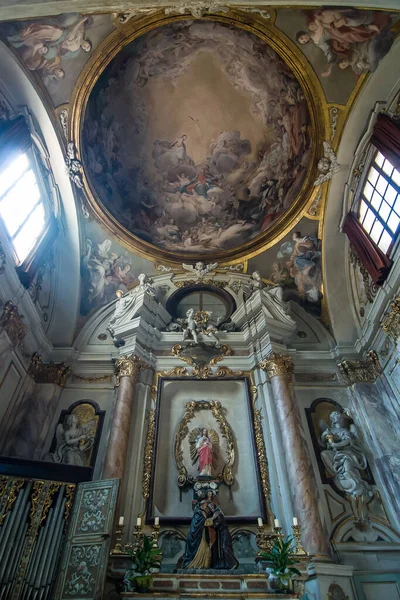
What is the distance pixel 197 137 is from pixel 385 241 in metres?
7.65

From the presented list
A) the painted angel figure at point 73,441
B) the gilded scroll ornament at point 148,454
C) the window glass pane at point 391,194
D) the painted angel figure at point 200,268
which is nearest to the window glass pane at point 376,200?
the window glass pane at point 391,194

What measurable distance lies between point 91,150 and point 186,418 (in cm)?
861

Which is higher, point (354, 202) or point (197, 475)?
point (354, 202)

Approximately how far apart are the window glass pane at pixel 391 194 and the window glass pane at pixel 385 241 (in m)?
0.75

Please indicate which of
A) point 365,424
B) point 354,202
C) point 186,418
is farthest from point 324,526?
point 354,202

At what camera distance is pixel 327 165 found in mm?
11500

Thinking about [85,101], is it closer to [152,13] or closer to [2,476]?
[152,13]

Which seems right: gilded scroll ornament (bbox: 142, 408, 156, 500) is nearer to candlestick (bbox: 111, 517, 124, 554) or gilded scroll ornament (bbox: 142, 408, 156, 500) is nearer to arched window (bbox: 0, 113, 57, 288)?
candlestick (bbox: 111, 517, 124, 554)

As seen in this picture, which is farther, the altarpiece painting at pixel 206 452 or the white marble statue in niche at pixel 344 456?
the white marble statue in niche at pixel 344 456

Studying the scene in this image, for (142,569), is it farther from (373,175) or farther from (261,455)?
(373,175)

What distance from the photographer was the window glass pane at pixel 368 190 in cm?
1030

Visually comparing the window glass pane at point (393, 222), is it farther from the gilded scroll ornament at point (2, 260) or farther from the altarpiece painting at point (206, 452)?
the gilded scroll ornament at point (2, 260)

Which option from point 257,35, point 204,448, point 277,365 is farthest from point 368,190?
point 204,448

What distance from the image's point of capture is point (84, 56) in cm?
1036
